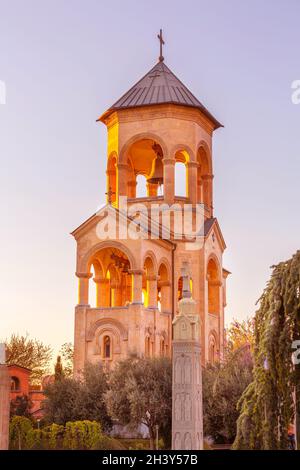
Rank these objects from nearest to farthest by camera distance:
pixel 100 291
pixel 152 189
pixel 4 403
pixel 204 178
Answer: pixel 4 403, pixel 100 291, pixel 204 178, pixel 152 189

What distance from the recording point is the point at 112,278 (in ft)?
137

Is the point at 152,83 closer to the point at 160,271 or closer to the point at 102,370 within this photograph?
the point at 160,271

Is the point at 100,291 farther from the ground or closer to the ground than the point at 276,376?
farther from the ground

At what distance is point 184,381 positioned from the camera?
20.1 meters

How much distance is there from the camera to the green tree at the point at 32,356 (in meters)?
62.2

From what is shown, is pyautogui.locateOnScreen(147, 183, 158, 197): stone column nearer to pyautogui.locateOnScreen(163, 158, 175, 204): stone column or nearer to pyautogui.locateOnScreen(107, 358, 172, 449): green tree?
pyautogui.locateOnScreen(163, 158, 175, 204): stone column

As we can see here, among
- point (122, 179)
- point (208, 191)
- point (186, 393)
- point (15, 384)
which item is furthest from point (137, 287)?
point (186, 393)

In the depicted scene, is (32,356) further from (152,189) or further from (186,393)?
(186,393)

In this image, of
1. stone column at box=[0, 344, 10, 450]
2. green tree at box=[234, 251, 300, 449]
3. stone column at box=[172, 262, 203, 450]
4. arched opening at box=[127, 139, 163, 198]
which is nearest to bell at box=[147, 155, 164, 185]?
arched opening at box=[127, 139, 163, 198]

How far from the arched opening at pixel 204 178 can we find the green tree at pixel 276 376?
28.9 metres

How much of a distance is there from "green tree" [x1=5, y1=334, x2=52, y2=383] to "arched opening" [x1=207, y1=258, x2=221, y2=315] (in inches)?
905

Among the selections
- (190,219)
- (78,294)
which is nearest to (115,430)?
(78,294)

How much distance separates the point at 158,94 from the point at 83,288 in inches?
416
